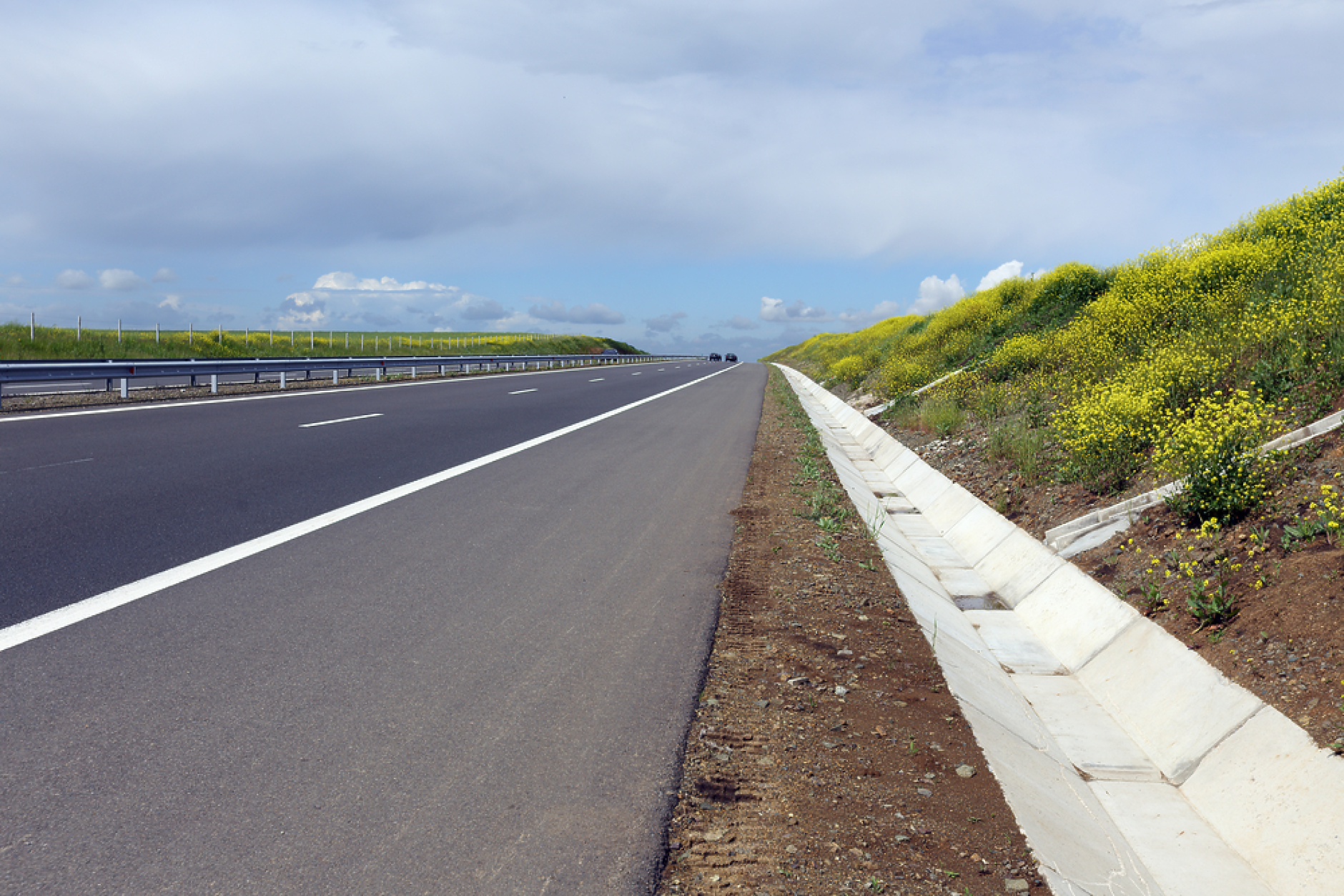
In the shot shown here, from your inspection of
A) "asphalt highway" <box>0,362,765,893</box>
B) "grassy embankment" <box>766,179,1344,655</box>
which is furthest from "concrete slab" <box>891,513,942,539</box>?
"asphalt highway" <box>0,362,765,893</box>

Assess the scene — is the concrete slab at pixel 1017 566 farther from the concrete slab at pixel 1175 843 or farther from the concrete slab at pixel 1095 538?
the concrete slab at pixel 1175 843

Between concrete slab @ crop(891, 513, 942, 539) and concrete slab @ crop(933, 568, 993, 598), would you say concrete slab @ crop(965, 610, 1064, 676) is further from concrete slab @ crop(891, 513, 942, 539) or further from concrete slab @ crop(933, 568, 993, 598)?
concrete slab @ crop(891, 513, 942, 539)

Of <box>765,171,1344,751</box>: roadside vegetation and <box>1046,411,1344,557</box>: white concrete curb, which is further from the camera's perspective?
<box>1046,411,1344,557</box>: white concrete curb

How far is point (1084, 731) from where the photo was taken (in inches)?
193

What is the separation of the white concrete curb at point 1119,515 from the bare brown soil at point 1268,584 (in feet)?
0.43

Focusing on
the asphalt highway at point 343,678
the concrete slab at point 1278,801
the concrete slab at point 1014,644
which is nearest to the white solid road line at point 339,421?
the asphalt highway at point 343,678

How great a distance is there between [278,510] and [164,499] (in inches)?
47.2

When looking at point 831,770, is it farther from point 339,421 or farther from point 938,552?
point 339,421

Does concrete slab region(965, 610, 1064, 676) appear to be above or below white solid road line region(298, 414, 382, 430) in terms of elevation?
below

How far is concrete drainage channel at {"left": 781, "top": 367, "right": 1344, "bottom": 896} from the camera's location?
11.4 ft

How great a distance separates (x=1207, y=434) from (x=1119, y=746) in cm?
319

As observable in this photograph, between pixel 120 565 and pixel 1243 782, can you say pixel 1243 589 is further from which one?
pixel 120 565

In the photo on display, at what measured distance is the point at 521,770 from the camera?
3.36 m

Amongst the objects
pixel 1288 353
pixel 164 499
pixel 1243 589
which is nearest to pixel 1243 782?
pixel 1243 589
